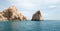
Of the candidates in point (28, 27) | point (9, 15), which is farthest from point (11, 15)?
point (28, 27)

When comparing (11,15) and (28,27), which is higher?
(11,15)

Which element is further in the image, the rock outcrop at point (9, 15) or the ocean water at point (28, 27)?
the rock outcrop at point (9, 15)

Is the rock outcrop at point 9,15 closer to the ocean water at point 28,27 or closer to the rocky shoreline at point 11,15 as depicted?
the rocky shoreline at point 11,15

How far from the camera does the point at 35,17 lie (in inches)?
6358

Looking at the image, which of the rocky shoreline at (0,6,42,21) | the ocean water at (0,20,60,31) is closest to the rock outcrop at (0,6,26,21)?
the rocky shoreline at (0,6,42,21)

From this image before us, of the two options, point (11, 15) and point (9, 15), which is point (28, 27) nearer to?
point (11, 15)

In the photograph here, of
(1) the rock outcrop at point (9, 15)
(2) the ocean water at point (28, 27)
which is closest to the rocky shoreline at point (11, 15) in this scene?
(1) the rock outcrop at point (9, 15)

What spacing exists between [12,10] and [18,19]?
13663 millimetres

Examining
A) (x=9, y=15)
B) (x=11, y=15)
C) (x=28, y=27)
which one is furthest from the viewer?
(x=9, y=15)

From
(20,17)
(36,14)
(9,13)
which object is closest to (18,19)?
(20,17)

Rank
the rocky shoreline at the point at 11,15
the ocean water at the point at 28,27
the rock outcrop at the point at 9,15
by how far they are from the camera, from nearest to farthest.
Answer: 1. the ocean water at the point at 28,27
2. the rock outcrop at the point at 9,15
3. the rocky shoreline at the point at 11,15

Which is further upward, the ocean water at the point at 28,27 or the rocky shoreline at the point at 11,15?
the rocky shoreline at the point at 11,15

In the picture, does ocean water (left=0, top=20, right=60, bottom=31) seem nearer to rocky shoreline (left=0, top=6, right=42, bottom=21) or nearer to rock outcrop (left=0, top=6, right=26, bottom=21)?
rock outcrop (left=0, top=6, right=26, bottom=21)

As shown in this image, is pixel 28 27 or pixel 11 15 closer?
pixel 28 27
